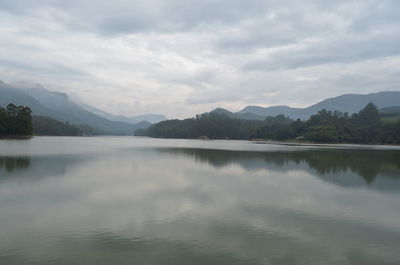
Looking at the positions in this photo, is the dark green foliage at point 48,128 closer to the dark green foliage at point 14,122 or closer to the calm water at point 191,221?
the dark green foliage at point 14,122

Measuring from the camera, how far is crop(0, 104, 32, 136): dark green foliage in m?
90.6

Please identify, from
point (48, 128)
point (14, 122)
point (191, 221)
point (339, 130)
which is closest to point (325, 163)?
point (191, 221)

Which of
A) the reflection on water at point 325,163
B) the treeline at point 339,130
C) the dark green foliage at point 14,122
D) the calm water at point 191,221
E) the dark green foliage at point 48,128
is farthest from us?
the dark green foliage at point 48,128

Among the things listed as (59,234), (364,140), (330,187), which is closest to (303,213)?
(330,187)

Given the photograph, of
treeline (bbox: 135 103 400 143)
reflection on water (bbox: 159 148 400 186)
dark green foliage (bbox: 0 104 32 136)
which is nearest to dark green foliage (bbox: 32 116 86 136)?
dark green foliage (bbox: 0 104 32 136)

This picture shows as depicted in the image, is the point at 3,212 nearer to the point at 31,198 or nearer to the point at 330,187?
the point at 31,198

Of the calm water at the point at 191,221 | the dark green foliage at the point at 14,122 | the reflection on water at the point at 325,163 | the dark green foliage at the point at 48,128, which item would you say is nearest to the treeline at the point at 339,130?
the reflection on water at the point at 325,163

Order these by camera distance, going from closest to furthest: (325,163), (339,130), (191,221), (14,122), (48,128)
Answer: (191,221), (325,163), (14,122), (339,130), (48,128)

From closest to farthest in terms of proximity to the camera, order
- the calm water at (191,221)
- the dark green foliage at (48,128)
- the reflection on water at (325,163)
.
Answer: the calm water at (191,221), the reflection on water at (325,163), the dark green foliage at (48,128)

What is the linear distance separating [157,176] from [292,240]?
55.6ft

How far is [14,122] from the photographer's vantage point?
305 feet

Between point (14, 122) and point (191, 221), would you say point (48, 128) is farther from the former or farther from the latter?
point (191, 221)

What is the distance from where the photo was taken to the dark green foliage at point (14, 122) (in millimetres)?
90625

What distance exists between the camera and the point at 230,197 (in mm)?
18797
